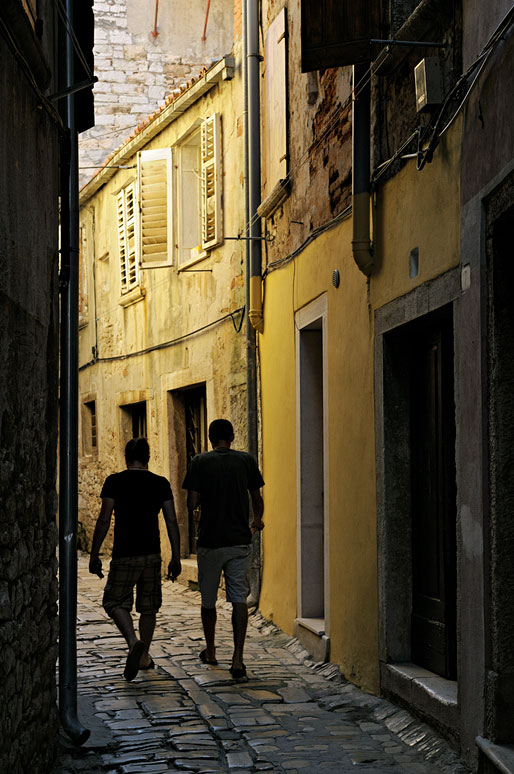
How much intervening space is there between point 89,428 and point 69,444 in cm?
1313

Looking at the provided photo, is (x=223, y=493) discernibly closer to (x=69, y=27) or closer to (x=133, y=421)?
(x=69, y=27)

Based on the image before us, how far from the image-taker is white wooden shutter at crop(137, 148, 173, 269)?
47.5ft

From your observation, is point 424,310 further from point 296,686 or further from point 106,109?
point 106,109

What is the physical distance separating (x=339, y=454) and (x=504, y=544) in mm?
3013

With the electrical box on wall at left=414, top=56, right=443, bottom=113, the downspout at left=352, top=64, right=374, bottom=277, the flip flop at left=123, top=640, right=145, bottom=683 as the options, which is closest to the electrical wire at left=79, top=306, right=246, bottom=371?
the downspout at left=352, top=64, right=374, bottom=277

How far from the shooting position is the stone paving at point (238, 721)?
5.59 m

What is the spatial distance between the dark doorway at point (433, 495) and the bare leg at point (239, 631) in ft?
4.36

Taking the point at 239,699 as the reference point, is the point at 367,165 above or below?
above

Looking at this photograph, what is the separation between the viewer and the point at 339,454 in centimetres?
802

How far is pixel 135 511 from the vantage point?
7.88 metres

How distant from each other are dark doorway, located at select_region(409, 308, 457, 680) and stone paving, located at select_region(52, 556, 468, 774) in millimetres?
455

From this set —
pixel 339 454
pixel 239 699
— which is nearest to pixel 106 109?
pixel 339 454

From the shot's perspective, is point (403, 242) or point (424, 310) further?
point (403, 242)

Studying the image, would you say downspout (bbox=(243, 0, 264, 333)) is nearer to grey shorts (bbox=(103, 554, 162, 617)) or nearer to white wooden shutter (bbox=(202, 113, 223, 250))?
white wooden shutter (bbox=(202, 113, 223, 250))
